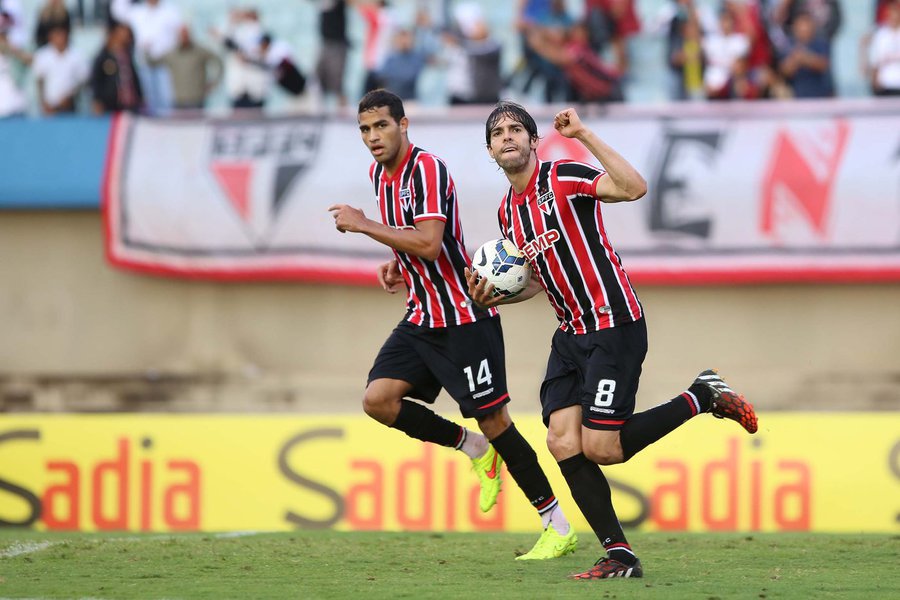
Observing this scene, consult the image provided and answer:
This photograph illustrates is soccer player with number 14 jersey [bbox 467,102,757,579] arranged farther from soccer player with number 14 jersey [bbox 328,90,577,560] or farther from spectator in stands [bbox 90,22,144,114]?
spectator in stands [bbox 90,22,144,114]

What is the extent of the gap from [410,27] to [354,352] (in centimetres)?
333

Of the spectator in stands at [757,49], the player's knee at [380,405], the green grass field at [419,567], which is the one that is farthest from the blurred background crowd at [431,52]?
the player's knee at [380,405]

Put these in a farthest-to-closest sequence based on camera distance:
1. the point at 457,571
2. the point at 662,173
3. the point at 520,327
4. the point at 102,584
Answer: the point at 520,327 → the point at 662,173 → the point at 457,571 → the point at 102,584

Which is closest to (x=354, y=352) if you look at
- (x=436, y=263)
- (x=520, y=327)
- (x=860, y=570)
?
(x=520, y=327)

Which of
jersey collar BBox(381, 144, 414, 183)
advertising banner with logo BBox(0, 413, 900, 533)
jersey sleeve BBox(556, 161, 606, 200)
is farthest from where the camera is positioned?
advertising banner with logo BBox(0, 413, 900, 533)

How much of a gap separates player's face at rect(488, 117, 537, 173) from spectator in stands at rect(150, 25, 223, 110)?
8605mm

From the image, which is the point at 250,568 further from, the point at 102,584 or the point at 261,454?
the point at 261,454

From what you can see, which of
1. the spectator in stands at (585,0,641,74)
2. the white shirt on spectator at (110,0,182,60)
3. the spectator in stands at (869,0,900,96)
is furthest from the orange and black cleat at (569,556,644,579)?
the white shirt on spectator at (110,0,182,60)

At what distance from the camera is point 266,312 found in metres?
14.3

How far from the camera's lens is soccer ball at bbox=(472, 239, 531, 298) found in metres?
6.33

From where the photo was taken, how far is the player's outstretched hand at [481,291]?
6285 mm

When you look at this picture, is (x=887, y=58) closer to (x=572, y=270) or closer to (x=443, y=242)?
(x=443, y=242)

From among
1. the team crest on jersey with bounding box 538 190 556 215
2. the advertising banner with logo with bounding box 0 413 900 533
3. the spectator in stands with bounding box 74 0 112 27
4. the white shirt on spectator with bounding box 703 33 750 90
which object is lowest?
the advertising banner with logo with bounding box 0 413 900 533

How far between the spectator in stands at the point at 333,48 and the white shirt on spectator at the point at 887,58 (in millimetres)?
5140
